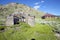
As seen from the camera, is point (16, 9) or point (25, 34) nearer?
point (25, 34)

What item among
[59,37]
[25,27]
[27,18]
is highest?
[27,18]

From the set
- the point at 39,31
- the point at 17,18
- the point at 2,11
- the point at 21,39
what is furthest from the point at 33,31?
the point at 2,11

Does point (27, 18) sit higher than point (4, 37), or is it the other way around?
point (27, 18)

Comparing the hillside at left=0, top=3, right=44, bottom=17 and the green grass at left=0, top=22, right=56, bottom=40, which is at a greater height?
the hillside at left=0, top=3, right=44, bottom=17

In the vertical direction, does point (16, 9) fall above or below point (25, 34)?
above

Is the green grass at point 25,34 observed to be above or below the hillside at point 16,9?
below

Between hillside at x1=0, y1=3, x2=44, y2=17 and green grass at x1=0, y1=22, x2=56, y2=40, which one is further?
hillside at x1=0, y1=3, x2=44, y2=17

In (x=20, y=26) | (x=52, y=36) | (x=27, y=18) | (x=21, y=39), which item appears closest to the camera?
(x=21, y=39)

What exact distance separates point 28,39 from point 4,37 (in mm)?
3684

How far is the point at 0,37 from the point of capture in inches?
693

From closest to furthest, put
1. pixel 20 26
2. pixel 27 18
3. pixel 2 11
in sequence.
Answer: pixel 20 26 → pixel 27 18 → pixel 2 11

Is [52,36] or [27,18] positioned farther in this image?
[27,18]

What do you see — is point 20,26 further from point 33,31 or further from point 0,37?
point 0,37

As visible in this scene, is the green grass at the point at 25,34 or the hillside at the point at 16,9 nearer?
the green grass at the point at 25,34
